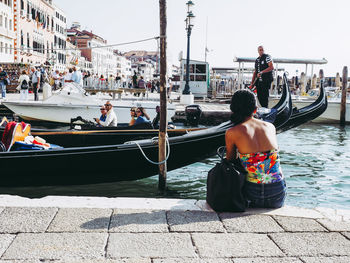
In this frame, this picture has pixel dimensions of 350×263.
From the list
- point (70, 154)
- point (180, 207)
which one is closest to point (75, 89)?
point (70, 154)

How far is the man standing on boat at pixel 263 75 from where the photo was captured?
852cm

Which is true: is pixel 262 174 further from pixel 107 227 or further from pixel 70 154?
pixel 70 154

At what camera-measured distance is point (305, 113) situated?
899 cm

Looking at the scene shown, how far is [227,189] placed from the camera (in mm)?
3342

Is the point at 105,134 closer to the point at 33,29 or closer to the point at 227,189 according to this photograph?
the point at 227,189

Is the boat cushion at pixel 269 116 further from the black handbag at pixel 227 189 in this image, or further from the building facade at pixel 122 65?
the building facade at pixel 122 65

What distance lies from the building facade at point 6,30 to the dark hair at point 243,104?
32.4m

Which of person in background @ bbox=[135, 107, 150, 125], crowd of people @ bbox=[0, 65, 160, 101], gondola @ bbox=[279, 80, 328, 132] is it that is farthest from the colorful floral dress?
crowd of people @ bbox=[0, 65, 160, 101]

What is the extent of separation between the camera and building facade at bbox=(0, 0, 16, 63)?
33469mm

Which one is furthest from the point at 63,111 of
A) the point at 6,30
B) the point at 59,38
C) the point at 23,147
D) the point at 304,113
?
the point at 59,38

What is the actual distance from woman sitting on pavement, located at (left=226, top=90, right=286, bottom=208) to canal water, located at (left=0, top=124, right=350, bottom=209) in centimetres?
293

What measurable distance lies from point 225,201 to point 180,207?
0.37 m

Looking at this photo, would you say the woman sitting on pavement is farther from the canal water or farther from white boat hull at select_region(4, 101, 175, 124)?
white boat hull at select_region(4, 101, 175, 124)

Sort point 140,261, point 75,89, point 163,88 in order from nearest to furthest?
point 140,261 < point 163,88 < point 75,89
